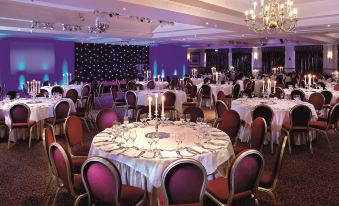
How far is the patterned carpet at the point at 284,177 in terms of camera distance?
461 cm

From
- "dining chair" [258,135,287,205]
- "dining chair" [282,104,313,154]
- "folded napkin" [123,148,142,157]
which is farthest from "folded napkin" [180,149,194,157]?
"dining chair" [282,104,313,154]

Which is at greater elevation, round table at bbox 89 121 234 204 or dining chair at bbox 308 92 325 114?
dining chair at bbox 308 92 325 114

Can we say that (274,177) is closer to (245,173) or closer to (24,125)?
(245,173)

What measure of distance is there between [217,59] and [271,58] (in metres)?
5.14

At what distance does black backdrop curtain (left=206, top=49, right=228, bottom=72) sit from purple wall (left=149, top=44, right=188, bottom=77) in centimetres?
608

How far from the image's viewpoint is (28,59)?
679 inches

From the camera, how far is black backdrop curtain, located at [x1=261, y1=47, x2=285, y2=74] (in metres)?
27.3

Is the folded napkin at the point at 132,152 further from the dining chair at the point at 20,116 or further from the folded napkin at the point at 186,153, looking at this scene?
the dining chair at the point at 20,116

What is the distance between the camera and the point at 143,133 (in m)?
4.73

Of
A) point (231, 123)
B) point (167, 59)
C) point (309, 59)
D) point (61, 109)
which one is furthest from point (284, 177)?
point (309, 59)

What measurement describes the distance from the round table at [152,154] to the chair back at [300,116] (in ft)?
9.33

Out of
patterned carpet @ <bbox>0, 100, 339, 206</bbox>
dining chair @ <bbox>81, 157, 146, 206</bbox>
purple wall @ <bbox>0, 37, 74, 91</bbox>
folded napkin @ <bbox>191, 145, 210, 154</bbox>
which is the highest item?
purple wall @ <bbox>0, 37, 74, 91</bbox>

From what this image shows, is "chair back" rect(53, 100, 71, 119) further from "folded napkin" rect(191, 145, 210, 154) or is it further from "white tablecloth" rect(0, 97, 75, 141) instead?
"folded napkin" rect(191, 145, 210, 154)

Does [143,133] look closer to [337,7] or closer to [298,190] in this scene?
[298,190]
